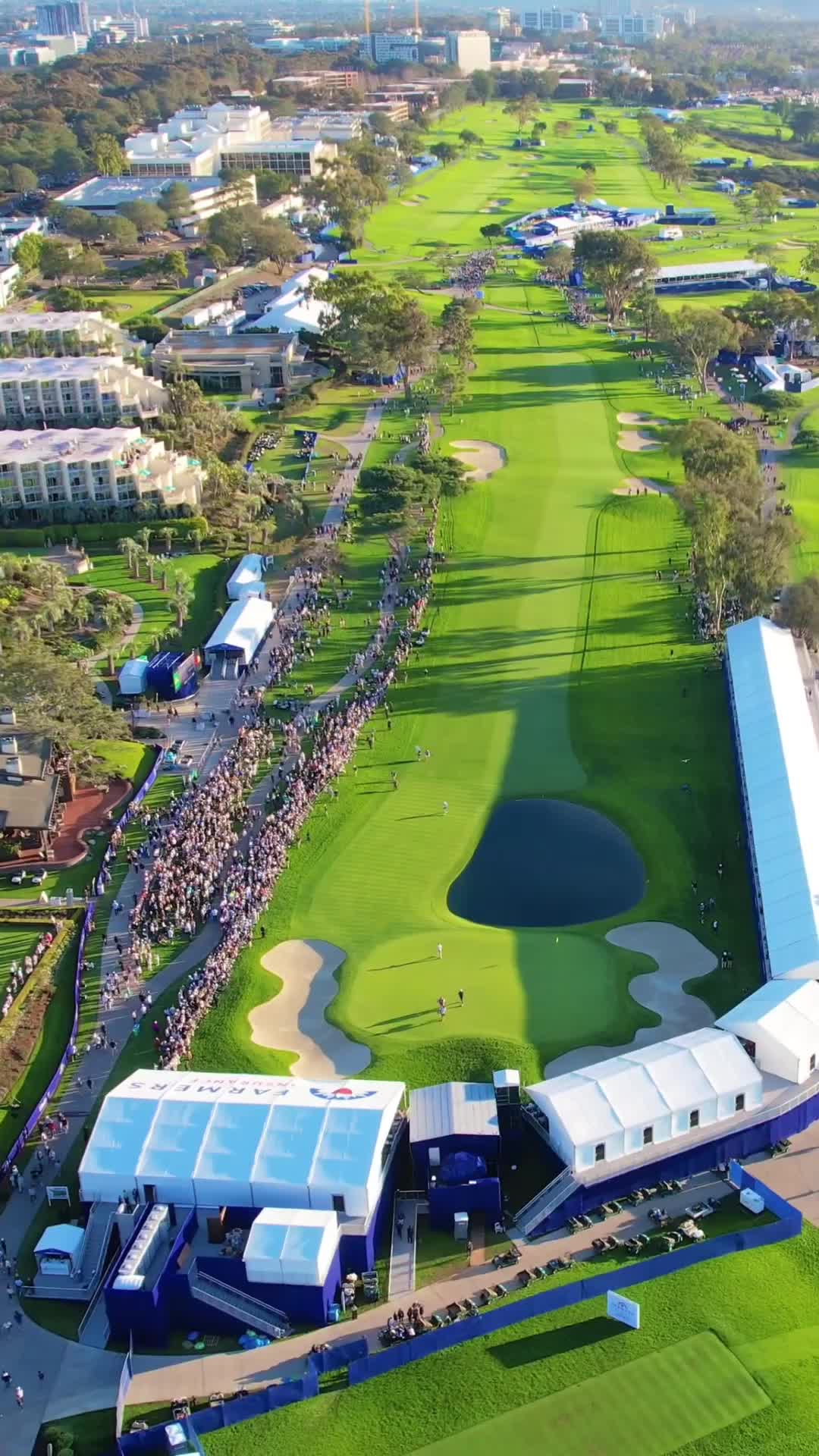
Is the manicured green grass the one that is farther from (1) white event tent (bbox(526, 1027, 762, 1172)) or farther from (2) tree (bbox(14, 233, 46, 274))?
(2) tree (bbox(14, 233, 46, 274))

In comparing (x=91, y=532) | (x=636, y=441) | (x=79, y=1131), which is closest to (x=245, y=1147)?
(x=79, y=1131)

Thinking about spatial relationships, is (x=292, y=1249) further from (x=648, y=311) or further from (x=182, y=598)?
(x=648, y=311)

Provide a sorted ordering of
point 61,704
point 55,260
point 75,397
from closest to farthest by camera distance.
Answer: point 61,704, point 75,397, point 55,260

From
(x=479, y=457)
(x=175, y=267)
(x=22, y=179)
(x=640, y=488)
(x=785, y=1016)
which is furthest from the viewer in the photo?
(x=22, y=179)

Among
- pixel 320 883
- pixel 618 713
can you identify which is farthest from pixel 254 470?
pixel 320 883

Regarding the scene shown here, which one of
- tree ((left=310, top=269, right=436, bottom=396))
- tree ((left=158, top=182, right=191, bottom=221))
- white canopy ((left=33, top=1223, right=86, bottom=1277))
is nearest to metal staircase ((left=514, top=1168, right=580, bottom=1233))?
white canopy ((left=33, top=1223, right=86, bottom=1277))

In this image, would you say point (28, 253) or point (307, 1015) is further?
point (28, 253)

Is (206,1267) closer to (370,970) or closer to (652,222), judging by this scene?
(370,970)
